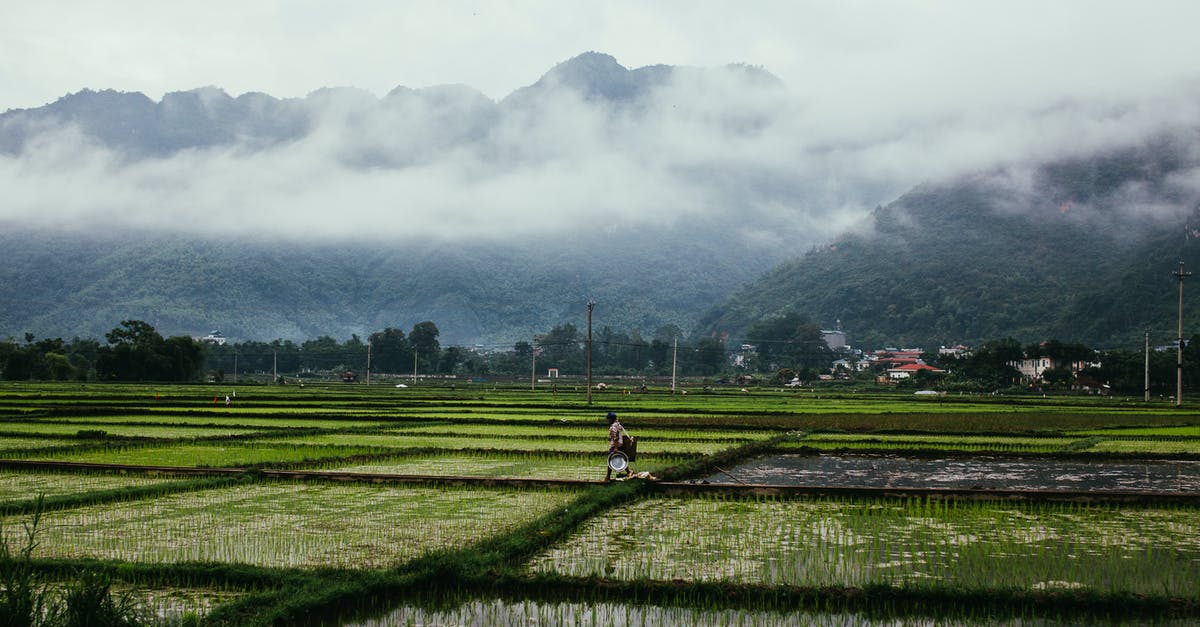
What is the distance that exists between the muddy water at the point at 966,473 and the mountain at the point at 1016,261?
9406cm

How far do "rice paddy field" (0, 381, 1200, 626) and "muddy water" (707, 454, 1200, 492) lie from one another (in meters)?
0.10

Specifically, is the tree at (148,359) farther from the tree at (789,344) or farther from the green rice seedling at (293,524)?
the green rice seedling at (293,524)

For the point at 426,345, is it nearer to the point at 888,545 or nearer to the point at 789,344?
the point at 789,344

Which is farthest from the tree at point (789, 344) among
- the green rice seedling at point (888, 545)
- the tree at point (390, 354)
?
the green rice seedling at point (888, 545)

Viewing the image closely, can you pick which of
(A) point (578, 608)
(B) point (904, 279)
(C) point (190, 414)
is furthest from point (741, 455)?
(B) point (904, 279)

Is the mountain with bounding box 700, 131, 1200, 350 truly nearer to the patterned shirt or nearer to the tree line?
the tree line

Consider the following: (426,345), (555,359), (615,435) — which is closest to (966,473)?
(615,435)

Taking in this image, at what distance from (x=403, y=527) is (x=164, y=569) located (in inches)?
104

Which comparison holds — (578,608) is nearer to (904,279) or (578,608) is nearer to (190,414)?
(190,414)

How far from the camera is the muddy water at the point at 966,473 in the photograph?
47.2 ft

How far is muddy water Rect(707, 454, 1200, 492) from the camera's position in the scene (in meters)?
14.4

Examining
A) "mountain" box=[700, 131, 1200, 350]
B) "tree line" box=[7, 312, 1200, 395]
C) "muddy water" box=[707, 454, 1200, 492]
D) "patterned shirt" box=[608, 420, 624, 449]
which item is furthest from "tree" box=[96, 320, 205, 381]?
"mountain" box=[700, 131, 1200, 350]

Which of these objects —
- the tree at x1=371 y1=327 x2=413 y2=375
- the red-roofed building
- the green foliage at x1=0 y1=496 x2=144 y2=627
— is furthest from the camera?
the tree at x1=371 y1=327 x2=413 y2=375

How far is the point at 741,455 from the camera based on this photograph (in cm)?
1914
